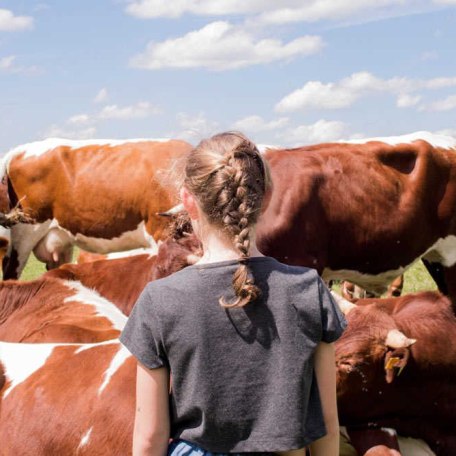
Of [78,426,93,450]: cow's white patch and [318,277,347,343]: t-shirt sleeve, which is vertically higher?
[318,277,347,343]: t-shirt sleeve

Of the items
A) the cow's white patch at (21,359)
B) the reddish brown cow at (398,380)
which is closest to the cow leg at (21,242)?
the cow's white patch at (21,359)

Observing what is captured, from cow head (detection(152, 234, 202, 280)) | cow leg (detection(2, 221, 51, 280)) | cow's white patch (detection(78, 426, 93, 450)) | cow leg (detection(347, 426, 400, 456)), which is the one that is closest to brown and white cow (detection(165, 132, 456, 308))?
cow head (detection(152, 234, 202, 280))

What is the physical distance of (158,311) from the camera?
7.00 feet

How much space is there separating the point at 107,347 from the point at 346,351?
3.31 feet

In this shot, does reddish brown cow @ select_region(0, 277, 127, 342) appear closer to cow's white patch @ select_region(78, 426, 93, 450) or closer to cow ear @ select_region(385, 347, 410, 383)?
cow's white patch @ select_region(78, 426, 93, 450)

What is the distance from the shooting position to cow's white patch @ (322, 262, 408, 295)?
18.8ft

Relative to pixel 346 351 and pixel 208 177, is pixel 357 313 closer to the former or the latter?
pixel 346 351

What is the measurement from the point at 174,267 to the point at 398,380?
1.65 m

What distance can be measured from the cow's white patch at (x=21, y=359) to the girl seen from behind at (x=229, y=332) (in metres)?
1.32

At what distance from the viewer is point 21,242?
866cm

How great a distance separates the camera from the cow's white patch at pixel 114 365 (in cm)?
315

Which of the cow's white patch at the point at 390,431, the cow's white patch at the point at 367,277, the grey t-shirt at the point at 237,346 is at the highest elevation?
the grey t-shirt at the point at 237,346

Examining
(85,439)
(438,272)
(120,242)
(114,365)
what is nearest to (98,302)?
(114,365)

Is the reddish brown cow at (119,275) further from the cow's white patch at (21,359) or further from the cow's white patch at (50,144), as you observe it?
the cow's white patch at (50,144)
